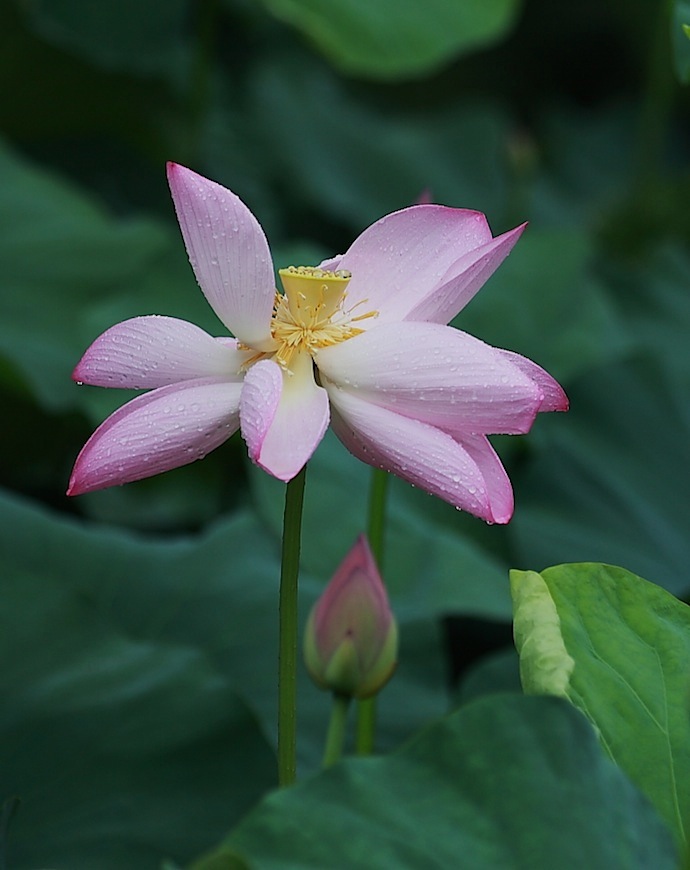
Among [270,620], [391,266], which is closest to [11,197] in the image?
[270,620]

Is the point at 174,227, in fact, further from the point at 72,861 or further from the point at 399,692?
the point at 72,861

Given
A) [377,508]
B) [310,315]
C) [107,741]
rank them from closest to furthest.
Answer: [310,315] < [377,508] < [107,741]

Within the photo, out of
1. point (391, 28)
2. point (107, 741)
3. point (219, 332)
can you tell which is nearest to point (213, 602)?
point (107, 741)

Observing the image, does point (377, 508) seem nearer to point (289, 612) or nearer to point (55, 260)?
point (289, 612)

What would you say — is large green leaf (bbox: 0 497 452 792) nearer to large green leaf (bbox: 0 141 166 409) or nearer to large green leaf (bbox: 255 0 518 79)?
large green leaf (bbox: 0 141 166 409)

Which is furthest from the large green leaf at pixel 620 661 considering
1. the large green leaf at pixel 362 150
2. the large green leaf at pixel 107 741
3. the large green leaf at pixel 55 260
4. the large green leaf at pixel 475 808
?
the large green leaf at pixel 362 150

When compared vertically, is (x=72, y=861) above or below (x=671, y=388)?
below
